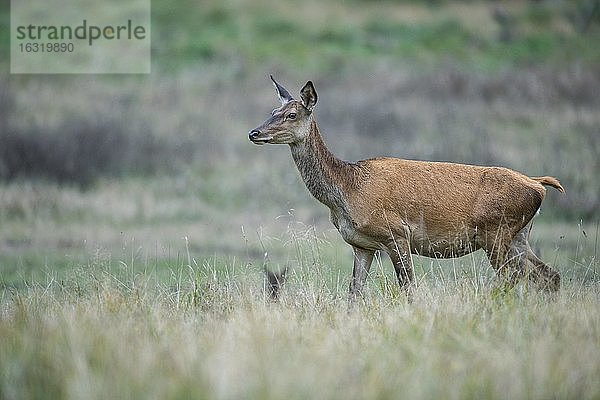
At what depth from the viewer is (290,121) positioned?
1102cm

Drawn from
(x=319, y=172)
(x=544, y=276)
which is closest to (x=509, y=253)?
(x=544, y=276)

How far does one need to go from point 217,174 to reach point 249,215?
3.04 m

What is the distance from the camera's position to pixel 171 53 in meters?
35.9

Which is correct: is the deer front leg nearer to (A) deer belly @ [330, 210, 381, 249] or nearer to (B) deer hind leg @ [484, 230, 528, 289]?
(A) deer belly @ [330, 210, 381, 249]

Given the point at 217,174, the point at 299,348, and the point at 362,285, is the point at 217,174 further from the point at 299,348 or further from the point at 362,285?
the point at 299,348

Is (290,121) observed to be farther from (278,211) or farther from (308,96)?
(278,211)

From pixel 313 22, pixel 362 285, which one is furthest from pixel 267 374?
pixel 313 22

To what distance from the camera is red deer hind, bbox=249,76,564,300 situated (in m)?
11.0

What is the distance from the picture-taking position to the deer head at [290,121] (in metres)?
10.9

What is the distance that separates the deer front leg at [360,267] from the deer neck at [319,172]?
561mm

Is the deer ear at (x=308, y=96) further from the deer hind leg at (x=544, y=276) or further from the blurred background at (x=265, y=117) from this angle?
the blurred background at (x=265, y=117)

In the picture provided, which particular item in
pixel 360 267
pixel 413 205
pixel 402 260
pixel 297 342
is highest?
pixel 413 205

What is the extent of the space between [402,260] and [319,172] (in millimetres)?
1293

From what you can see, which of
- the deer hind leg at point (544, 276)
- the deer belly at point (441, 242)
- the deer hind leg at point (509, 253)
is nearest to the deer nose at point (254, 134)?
the deer belly at point (441, 242)
